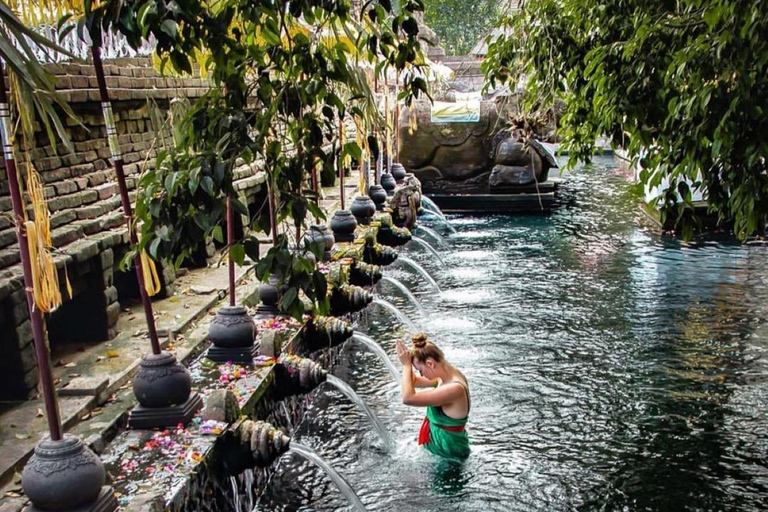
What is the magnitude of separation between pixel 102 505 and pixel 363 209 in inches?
354

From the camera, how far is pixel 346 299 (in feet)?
29.3

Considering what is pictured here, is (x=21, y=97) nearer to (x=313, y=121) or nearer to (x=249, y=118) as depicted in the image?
(x=249, y=118)

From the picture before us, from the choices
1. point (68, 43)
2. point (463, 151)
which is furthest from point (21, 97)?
point (463, 151)

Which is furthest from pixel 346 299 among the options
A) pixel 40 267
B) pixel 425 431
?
pixel 40 267

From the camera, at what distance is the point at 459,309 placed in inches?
445

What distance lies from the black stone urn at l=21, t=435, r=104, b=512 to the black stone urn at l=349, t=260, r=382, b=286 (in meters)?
6.29

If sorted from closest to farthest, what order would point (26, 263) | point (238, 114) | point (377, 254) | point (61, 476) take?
1. point (238, 114)
2. point (26, 263)
3. point (61, 476)
4. point (377, 254)

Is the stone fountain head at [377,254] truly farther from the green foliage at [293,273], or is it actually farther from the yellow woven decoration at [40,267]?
the green foliage at [293,273]

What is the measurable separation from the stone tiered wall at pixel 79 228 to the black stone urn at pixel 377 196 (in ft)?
20.0

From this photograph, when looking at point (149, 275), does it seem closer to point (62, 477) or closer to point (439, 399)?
point (62, 477)

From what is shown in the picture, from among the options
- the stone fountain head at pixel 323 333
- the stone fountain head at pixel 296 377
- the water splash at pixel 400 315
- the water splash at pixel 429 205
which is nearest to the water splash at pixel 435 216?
the water splash at pixel 429 205

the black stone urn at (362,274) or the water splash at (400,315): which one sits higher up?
the black stone urn at (362,274)

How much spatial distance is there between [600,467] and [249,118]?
14.8 feet

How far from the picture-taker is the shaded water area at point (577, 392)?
20.6 feet
